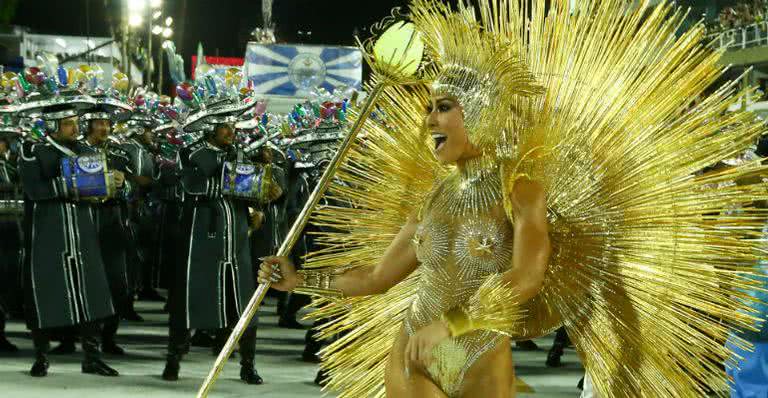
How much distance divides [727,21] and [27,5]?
22.0 metres

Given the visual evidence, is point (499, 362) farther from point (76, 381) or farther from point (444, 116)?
point (76, 381)

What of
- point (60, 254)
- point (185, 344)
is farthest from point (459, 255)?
point (60, 254)

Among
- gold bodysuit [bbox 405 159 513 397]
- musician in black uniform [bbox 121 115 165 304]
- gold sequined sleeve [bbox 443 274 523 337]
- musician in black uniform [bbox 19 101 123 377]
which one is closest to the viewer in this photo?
gold sequined sleeve [bbox 443 274 523 337]

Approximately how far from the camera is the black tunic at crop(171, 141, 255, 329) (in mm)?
7473

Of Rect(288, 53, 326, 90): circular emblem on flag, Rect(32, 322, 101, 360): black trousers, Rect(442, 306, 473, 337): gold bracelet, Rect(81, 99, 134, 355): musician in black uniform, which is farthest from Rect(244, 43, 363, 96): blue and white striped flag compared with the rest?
Rect(442, 306, 473, 337): gold bracelet

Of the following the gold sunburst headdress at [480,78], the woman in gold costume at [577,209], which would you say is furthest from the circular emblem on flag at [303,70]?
the gold sunburst headdress at [480,78]

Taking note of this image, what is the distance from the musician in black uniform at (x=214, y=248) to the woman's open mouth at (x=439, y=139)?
415cm

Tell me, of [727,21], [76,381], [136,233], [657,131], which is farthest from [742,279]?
[727,21]

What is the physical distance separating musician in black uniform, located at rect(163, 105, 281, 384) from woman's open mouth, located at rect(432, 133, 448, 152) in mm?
4149

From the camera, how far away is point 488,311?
3162 mm

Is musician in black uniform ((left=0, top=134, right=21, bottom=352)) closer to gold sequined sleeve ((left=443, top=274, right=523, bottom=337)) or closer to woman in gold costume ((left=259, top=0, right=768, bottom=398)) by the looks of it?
woman in gold costume ((left=259, top=0, right=768, bottom=398))

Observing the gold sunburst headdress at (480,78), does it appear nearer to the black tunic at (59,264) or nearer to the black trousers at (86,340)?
the black tunic at (59,264)

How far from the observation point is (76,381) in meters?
7.55

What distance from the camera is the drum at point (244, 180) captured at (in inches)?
→ 293
